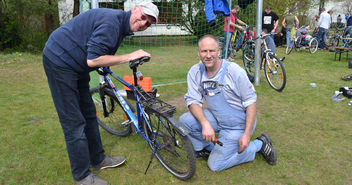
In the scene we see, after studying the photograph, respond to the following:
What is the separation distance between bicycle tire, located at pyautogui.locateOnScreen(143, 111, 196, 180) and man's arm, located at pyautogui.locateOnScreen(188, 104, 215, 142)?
0.22m

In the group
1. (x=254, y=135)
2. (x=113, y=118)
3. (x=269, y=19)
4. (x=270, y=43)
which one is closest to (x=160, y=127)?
(x=113, y=118)

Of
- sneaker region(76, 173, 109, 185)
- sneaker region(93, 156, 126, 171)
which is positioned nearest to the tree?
sneaker region(93, 156, 126, 171)

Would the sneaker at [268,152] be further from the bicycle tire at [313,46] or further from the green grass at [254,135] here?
the bicycle tire at [313,46]

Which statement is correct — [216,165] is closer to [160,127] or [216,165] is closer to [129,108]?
[160,127]

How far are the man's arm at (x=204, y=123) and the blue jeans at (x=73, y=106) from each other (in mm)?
1014

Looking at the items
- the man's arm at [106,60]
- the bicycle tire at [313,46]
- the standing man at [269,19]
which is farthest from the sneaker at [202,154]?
the bicycle tire at [313,46]

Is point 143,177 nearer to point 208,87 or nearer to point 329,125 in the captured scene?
point 208,87

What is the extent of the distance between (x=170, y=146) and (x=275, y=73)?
134 inches

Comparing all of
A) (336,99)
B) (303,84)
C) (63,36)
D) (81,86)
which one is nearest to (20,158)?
(81,86)

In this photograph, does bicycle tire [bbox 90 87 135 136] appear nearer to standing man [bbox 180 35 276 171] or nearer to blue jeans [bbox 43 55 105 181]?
blue jeans [bbox 43 55 105 181]

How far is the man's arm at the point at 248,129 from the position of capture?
2422mm

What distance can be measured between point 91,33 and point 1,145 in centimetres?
217

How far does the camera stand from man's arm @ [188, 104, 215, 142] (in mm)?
2410

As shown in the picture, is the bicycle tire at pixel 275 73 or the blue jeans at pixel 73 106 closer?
the blue jeans at pixel 73 106
